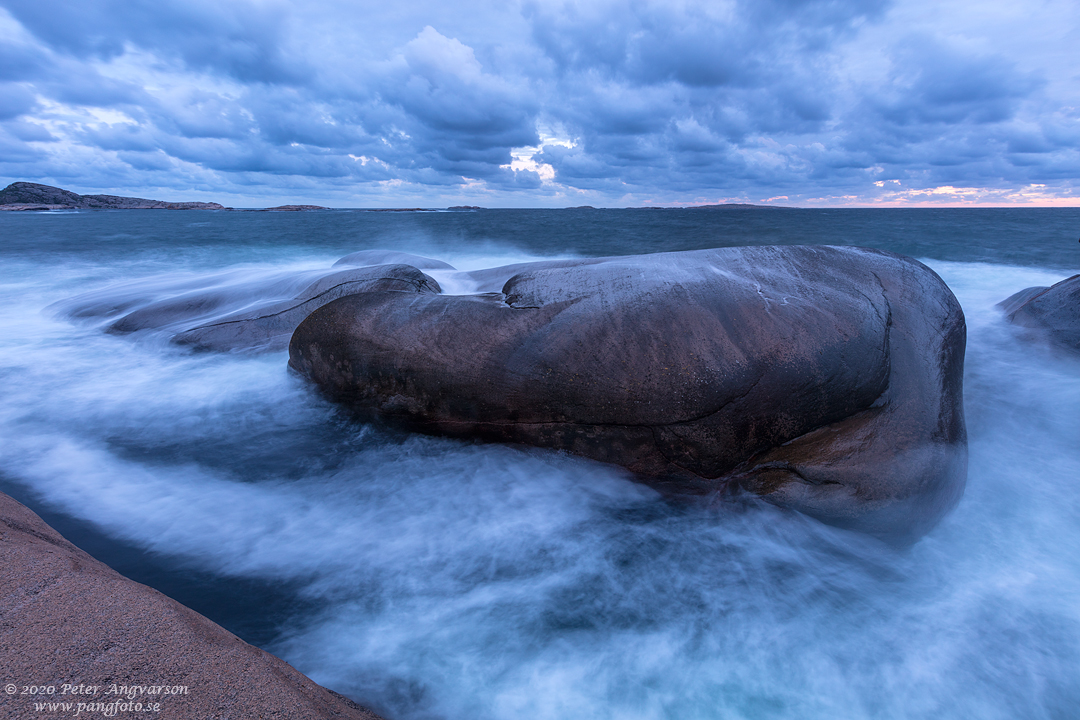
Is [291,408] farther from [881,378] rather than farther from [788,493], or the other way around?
[881,378]


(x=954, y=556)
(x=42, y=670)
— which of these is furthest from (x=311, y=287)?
(x=954, y=556)

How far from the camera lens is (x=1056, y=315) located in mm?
5746

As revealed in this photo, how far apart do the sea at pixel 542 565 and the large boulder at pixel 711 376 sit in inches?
9.4

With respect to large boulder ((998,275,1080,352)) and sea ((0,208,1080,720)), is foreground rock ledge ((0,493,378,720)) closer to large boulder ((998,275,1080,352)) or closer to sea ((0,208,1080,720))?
sea ((0,208,1080,720))

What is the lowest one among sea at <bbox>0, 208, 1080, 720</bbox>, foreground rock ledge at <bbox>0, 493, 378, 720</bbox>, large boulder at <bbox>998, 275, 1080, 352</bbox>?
sea at <bbox>0, 208, 1080, 720</bbox>

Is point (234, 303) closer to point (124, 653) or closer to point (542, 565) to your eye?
point (542, 565)

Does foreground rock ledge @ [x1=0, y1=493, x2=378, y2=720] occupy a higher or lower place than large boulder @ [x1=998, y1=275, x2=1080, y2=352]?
lower

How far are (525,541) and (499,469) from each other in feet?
2.22

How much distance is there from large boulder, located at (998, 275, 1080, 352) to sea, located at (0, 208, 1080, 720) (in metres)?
1.31

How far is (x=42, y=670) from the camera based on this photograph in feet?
4.28

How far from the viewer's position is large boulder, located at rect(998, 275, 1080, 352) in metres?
5.44

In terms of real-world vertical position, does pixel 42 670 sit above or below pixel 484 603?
above

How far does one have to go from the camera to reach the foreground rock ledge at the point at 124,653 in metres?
1.30

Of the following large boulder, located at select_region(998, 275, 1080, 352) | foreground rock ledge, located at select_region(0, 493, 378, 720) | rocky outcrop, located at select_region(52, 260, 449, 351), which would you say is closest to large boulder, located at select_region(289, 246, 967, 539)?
rocky outcrop, located at select_region(52, 260, 449, 351)
